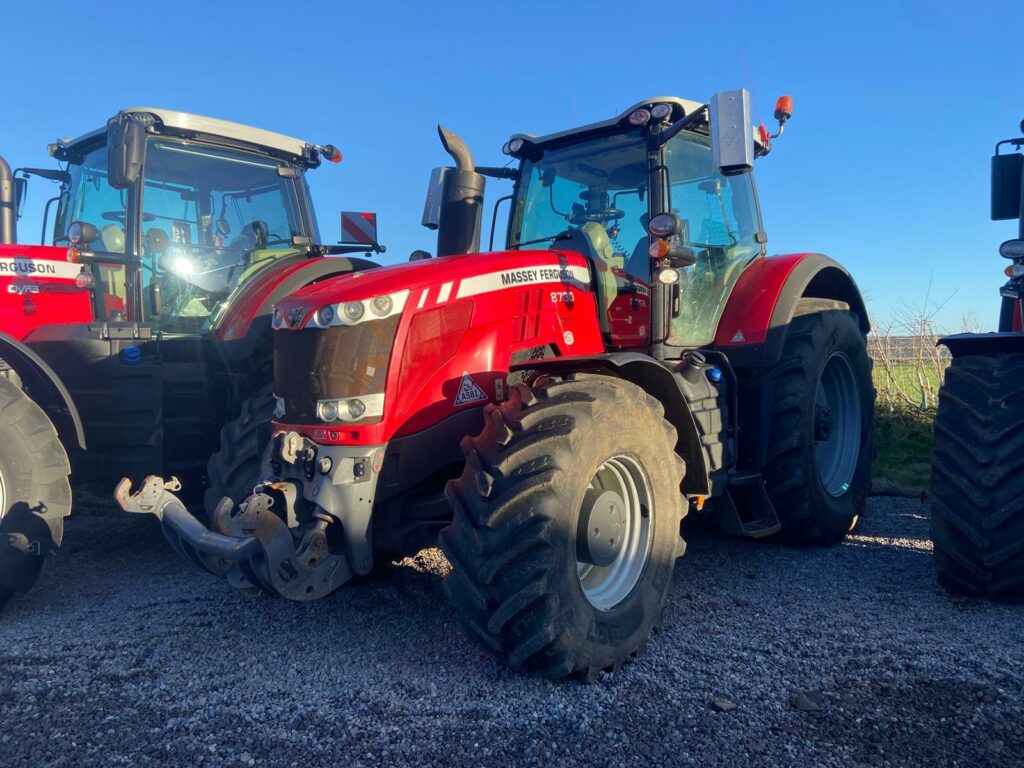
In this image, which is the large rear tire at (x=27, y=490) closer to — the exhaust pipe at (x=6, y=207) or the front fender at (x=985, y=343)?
the exhaust pipe at (x=6, y=207)

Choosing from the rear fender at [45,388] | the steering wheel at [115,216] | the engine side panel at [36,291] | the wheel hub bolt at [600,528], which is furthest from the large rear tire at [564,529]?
the engine side panel at [36,291]

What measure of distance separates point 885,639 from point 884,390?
20.8 feet

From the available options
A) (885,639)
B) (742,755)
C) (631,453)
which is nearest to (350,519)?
(631,453)

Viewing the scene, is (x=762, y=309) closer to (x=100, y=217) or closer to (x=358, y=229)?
(x=358, y=229)

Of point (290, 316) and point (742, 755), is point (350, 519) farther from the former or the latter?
point (742, 755)

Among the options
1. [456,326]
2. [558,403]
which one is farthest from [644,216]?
[558,403]

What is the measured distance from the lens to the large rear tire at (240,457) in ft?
11.9

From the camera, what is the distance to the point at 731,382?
412 centimetres

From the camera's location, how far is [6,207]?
203 inches

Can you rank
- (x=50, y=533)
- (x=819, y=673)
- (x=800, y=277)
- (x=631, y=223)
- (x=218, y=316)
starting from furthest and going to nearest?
(x=218, y=316) → (x=800, y=277) → (x=631, y=223) → (x=50, y=533) → (x=819, y=673)

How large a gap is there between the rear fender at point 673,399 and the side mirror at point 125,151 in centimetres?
236

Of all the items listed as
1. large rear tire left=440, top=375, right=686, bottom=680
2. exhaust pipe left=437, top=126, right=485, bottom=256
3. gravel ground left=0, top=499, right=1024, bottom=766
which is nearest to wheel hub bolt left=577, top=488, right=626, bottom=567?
large rear tire left=440, top=375, right=686, bottom=680

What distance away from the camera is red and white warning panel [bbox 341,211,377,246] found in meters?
5.73

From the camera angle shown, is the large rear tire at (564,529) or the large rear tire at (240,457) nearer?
the large rear tire at (564,529)
